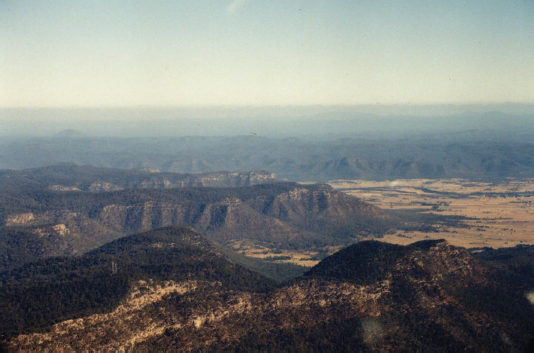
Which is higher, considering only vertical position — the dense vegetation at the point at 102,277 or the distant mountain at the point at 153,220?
the dense vegetation at the point at 102,277

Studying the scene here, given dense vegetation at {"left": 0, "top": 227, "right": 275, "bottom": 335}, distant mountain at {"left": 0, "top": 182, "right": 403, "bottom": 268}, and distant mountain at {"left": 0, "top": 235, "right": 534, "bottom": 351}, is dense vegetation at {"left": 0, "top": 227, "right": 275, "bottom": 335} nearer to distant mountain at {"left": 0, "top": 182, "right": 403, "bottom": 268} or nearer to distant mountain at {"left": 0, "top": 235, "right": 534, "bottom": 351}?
distant mountain at {"left": 0, "top": 235, "right": 534, "bottom": 351}

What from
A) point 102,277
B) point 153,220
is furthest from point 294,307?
point 153,220

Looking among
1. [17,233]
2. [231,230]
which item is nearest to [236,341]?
[17,233]

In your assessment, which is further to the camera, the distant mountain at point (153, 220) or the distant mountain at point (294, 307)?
the distant mountain at point (153, 220)

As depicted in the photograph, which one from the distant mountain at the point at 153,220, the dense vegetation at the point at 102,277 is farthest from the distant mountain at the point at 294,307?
the distant mountain at the point at 153,220

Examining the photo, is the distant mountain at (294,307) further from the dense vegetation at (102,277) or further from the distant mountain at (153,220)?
the distant mountain at (153,220)

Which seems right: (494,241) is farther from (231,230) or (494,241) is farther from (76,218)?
(76,218)

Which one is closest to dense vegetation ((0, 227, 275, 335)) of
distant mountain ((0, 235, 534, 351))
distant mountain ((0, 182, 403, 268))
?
distant mountain ((0, 235, 534, 351))

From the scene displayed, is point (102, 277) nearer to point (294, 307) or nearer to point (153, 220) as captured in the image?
point (294, 307)

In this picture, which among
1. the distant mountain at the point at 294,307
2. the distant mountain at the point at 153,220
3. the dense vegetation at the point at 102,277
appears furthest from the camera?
the distant mountain at the point at 153,220
